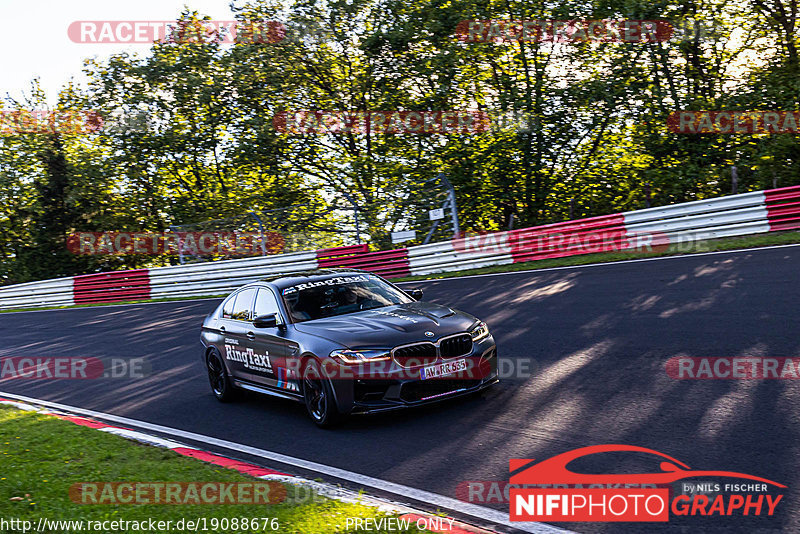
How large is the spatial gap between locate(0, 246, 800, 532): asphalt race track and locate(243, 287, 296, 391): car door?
43 cm

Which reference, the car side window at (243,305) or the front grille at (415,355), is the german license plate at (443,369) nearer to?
the front grille at (415,355)

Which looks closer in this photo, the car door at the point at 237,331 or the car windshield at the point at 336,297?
the car windshield at the point at 336,297

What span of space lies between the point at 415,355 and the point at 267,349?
83.9 inches

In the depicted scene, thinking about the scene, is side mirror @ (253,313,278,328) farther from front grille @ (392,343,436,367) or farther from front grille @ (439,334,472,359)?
front grille @ (439,334,472,359)

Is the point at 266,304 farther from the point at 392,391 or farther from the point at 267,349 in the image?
the point at 392,391

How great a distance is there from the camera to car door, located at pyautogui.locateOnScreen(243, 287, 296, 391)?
8.39 metres

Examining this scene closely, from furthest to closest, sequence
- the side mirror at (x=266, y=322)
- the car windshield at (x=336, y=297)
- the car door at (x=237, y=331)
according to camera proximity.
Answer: the car door at (x=237, y=331), the car windshield at (x=336, y=297), the side mirror at (x=266, y=322)

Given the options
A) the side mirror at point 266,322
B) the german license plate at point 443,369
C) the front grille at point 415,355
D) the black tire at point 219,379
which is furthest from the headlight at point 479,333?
the black tire at point 219,379

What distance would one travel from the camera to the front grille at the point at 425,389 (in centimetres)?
731

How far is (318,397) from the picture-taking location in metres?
7.77

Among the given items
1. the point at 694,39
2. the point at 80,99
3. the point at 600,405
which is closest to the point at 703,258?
the point at 600,405

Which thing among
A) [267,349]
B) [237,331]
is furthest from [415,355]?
[237,331]

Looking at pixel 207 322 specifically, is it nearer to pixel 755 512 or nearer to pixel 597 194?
pixel 755 512

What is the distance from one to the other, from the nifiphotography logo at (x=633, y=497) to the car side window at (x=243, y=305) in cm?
492
